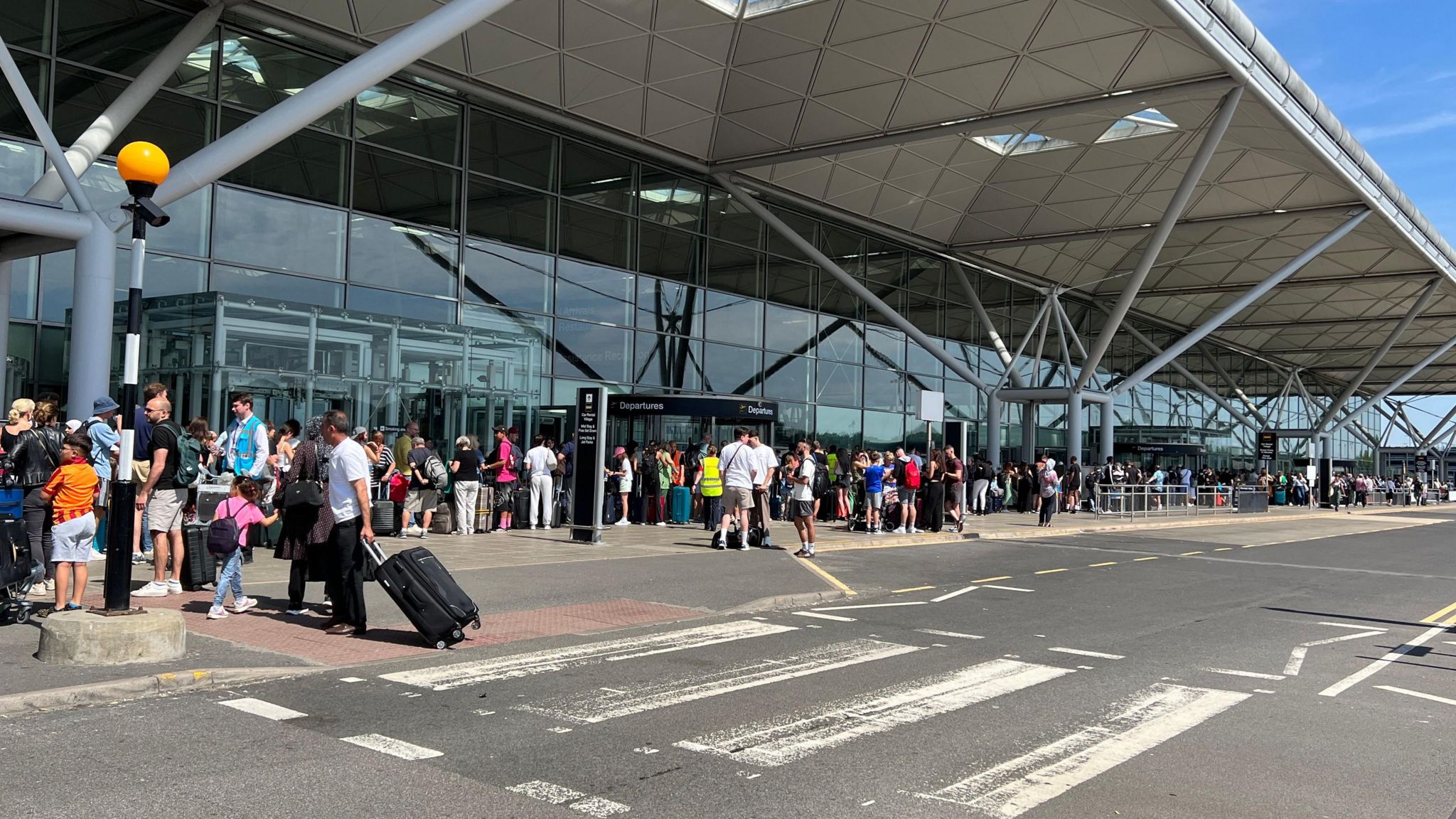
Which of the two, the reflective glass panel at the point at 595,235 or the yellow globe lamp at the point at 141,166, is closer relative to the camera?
the yellow globe lamp at the point at 141,166

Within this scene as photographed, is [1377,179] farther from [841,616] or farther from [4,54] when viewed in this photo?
[4,54]

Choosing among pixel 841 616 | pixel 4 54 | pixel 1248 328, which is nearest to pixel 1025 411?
pixel 1248 328

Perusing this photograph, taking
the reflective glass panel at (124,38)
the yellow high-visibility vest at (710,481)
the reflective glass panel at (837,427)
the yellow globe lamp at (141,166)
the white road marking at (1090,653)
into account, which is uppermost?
the reflective glass panel at (124,38)

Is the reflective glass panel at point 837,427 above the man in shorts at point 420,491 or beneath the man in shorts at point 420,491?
above

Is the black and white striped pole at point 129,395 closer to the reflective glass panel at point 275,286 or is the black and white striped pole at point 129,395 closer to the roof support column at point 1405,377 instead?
the reflective glass panel at point 275,286

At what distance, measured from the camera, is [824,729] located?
20.3ft

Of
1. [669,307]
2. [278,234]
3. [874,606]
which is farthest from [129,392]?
[669,307]

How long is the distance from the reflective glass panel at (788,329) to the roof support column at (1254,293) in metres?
8.89

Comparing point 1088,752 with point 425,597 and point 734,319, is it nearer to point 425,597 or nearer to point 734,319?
point 425,597

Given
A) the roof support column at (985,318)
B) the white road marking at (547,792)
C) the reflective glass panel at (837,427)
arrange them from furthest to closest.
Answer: the roof support column at (985,318) < the reflective glass panel at (837,427) < the white road marking at (547,792)

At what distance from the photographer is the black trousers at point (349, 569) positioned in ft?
28.6

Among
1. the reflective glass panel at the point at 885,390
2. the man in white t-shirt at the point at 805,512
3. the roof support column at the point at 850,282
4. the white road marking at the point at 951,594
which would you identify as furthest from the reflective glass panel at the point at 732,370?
the white road marking at the point at 951,594

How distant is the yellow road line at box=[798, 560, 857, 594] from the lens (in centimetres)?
1278

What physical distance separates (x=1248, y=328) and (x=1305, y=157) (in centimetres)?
3123
